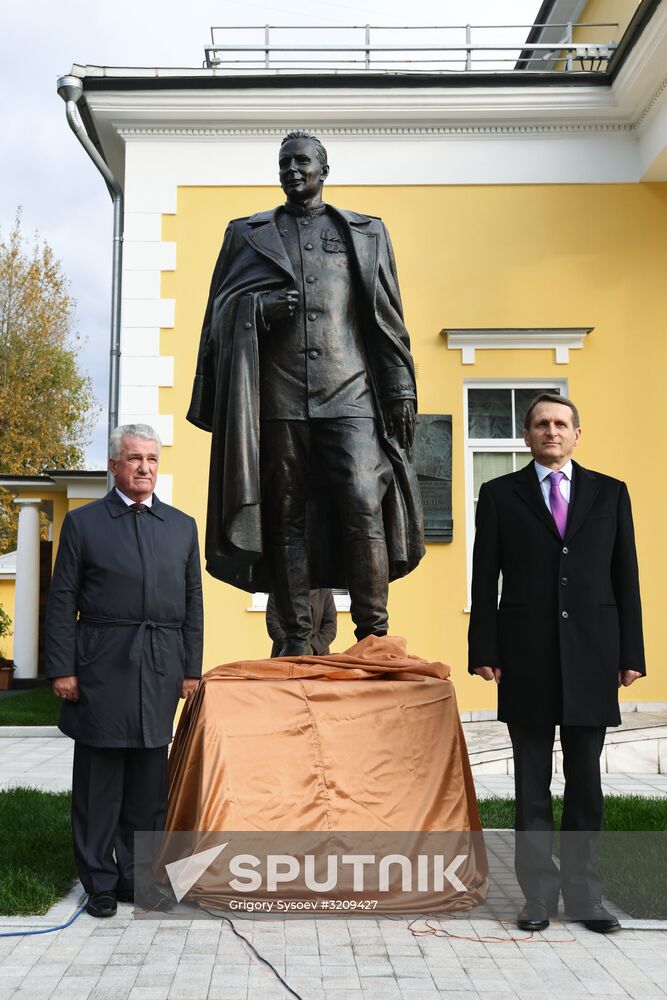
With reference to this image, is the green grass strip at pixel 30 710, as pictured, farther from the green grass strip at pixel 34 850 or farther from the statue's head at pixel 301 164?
the statue's head at pixel 301 164

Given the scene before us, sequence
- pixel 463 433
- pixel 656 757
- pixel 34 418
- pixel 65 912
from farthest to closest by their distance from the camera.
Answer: pixel 34 418 < pixel 463 433 < pixel 656 757 < pixel 65 912

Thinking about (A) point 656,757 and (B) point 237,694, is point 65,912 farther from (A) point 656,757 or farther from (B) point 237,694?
(A) point 656,757

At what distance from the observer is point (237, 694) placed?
13.4 ft

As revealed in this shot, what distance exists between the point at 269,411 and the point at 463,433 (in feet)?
20.5

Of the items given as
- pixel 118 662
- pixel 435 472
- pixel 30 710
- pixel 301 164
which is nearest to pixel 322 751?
pixel 118 662

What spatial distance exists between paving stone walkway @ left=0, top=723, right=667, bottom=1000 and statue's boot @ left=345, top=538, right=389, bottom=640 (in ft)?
4.11

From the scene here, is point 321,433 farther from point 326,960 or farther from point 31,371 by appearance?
point 31,371

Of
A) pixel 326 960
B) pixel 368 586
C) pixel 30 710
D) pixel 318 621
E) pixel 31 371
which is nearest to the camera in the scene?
pixel 326 960

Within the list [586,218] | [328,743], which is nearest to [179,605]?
[328,743]

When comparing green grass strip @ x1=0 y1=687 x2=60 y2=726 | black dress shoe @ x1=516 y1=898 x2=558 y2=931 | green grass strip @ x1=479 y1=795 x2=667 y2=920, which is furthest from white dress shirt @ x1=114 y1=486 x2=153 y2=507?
green grass strip @ x1=0 y1=687 x2=60 y2=726

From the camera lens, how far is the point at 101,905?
385cm

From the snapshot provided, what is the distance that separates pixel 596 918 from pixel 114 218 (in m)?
9.80

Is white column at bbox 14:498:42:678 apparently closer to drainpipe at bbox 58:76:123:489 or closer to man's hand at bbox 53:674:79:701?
drainpipe at bbox 58:76:123:489

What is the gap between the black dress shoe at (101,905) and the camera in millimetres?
3840
